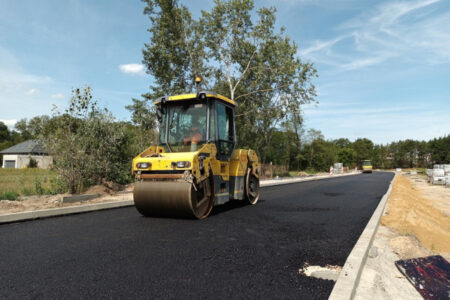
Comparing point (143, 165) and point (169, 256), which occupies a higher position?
point (143, 165)

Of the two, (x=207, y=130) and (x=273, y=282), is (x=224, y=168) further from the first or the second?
(x=273, y=282)

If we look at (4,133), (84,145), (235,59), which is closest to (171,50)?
(235,59)

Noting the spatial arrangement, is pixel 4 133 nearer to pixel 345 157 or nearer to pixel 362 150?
pixel 345 157

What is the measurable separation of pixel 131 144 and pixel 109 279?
11424mm

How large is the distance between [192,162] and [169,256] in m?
2.21

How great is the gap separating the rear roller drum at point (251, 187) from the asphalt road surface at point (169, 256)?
1863 mm

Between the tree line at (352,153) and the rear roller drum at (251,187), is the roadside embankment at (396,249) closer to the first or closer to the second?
the rear roller drum at (251,187)

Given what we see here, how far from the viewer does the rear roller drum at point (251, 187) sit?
860 centimetres

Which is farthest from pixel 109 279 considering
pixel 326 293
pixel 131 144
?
pixel 131 144

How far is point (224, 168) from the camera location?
7.46 metres

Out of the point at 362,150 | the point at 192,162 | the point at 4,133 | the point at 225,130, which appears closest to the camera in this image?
the point at 192,162

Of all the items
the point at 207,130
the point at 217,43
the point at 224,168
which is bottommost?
the point at 224,168

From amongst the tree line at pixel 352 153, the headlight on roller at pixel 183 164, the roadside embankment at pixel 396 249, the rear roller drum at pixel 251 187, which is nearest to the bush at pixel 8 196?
the headlight on roller at pixel 183 164

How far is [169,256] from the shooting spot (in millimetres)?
3965
